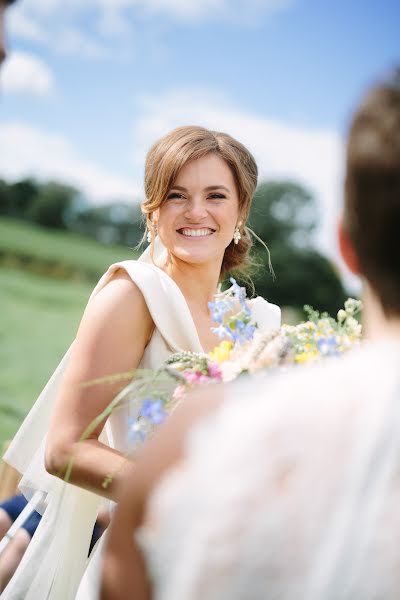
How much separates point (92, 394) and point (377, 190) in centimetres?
153

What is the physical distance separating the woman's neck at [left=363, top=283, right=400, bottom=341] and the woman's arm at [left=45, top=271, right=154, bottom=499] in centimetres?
123

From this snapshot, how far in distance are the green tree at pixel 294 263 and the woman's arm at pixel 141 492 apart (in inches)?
1244

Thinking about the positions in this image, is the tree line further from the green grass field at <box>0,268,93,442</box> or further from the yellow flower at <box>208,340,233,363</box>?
the yellow flower at <box>208,340,233,363</box>

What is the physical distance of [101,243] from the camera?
3606cm

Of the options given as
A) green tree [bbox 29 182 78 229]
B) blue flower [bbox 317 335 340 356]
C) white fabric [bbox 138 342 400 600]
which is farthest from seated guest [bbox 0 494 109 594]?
green tree [bbox 29 182 78 229]

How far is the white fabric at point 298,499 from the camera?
3.69 ft

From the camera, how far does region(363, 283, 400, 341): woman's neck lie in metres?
1.23

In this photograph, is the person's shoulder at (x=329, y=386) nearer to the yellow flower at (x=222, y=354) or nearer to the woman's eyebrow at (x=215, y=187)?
the yellow flower at (x=222, y=354)

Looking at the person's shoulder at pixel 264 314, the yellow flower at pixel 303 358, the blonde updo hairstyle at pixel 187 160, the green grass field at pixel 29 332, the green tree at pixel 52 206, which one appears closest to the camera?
the yellow flower at pixel 303 358

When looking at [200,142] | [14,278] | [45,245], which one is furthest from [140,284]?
[45,245]

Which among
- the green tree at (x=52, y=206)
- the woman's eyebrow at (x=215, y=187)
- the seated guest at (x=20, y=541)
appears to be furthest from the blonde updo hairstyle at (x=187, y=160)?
the green tree at (x=52, y=206)

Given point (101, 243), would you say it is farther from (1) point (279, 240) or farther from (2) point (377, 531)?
(2) point (377, 531)

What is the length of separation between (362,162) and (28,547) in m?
2.24

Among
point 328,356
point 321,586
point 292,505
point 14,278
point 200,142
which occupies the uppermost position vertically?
point 14,278
